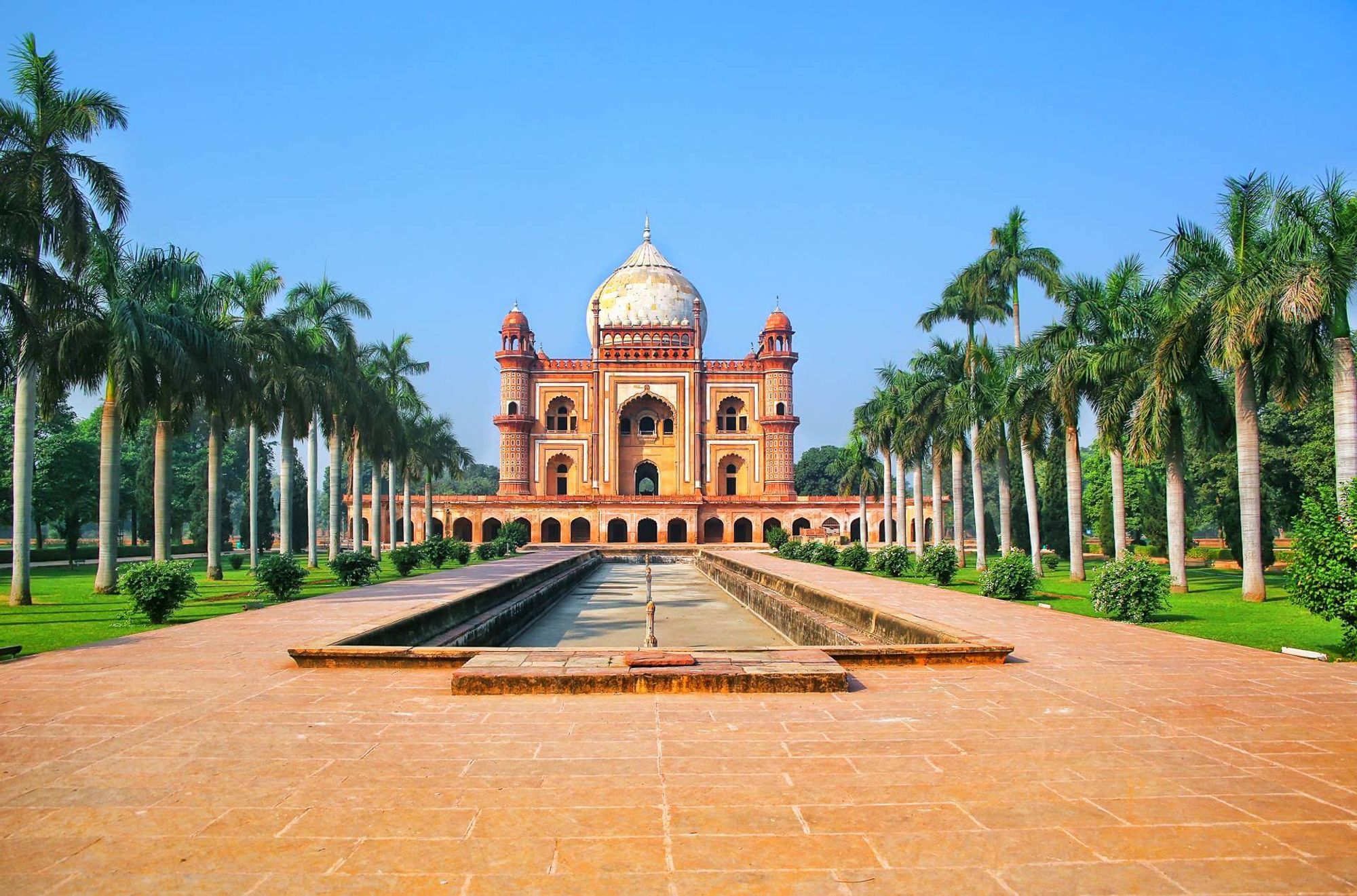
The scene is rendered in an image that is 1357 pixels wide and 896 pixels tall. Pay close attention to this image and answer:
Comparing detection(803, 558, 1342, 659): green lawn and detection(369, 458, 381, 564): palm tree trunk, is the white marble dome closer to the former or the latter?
detection(369, 458, 381, 564): palm tree trunk

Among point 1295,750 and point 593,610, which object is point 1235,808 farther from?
point 593,610

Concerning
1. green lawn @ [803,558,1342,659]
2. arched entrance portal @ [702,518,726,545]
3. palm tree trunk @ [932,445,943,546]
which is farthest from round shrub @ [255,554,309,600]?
arched entrance portal @ [702,518,726,545]

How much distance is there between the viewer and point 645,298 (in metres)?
49.1

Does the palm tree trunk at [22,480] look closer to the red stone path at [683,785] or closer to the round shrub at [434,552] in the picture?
A: the red stone path at [683,785]

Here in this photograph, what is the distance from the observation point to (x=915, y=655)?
694 cm

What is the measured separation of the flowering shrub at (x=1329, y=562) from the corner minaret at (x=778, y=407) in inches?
1437

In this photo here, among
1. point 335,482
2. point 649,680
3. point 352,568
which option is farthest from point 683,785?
point 335,482

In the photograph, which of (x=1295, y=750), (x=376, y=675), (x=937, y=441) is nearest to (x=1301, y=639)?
(x=1295, y=750)

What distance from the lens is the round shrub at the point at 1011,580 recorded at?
46.1 ft

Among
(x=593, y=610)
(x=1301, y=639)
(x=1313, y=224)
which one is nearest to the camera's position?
(x=1301, y=639)

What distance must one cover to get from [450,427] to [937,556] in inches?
895

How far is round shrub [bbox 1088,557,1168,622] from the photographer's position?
10688mm

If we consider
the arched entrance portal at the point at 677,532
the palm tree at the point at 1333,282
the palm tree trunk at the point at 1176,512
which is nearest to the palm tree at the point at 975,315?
the palm tree trunk at the point at 1176,512

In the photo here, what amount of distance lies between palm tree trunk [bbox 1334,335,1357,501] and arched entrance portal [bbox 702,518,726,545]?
32.5 meters
